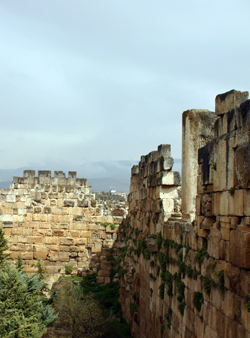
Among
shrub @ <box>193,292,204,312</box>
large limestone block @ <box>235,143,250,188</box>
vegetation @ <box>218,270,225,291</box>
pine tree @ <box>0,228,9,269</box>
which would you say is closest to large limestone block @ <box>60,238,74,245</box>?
pine tree @ <box>0,228,9,269</box>

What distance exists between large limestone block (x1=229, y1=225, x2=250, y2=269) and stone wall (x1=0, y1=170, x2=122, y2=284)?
41.5ft

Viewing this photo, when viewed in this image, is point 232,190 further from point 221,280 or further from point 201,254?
point 201,254

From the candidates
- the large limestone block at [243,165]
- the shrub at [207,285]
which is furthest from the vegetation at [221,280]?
the large limestone block at [243,165]

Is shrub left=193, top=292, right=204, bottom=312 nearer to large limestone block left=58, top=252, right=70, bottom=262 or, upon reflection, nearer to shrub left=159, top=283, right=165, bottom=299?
shrub left=159, top=283, right=165, bottom=299

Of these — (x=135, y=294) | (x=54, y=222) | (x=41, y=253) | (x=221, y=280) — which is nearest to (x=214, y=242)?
(x=221, y=280)

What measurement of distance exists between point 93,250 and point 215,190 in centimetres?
1224

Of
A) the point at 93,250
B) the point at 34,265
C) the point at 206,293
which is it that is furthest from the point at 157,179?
the point at 34,265

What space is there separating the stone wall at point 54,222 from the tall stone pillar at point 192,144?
982cm

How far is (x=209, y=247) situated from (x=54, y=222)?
1272cm

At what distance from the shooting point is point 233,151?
17.4ft

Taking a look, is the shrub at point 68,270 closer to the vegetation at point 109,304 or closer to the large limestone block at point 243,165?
the vegetation at point 109,304

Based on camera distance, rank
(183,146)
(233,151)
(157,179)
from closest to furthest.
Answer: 1. (233,151)
2. (183,146)
3. (157,179)

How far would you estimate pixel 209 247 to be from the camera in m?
5.93

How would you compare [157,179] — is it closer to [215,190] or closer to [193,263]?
[193,263]
